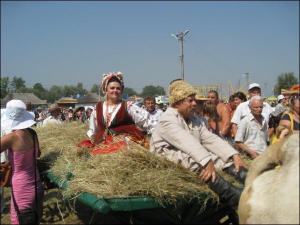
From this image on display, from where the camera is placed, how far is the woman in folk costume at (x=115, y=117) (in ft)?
14.4

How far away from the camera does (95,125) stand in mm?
4730

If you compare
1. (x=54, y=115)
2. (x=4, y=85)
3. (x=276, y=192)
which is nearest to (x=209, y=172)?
(x=276, y=192)

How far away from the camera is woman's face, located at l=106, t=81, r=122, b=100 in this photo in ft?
14.7

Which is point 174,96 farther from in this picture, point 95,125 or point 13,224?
point 13,224

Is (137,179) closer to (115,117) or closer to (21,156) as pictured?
(21,156)

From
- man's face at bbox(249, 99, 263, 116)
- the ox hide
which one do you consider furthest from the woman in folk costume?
the ox hide

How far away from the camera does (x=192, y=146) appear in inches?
117

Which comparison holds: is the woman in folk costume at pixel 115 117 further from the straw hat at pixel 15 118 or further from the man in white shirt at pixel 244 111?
the man in white shirt at pixel 244 111

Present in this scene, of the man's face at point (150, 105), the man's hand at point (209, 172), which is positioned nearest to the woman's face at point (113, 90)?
the man's hand at point (209, 172)

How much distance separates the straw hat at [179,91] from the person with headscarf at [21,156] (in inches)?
57.2

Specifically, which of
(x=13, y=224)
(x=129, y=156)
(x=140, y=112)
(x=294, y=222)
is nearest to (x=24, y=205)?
(x=13, y=224)

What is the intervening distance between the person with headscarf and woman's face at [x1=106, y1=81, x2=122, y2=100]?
1236 mm

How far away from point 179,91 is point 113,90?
1.42 m

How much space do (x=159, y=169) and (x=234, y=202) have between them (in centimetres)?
72
